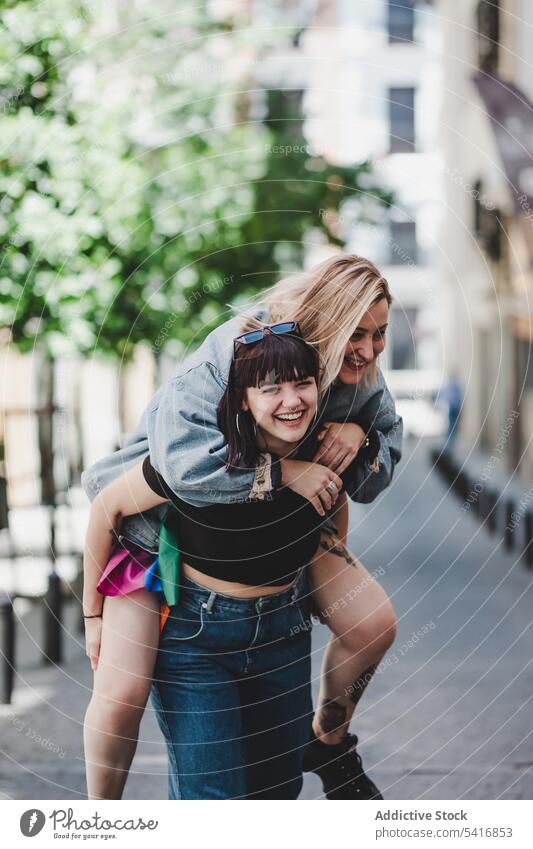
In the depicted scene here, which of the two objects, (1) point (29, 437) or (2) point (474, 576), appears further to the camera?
(1) point (29, 437)

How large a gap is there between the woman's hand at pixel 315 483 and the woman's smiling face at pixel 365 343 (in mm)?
238

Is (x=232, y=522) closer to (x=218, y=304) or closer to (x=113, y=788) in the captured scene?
(x=113, y=788)

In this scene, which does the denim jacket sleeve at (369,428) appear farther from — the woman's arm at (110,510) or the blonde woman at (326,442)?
the woman's arm at (110,510)

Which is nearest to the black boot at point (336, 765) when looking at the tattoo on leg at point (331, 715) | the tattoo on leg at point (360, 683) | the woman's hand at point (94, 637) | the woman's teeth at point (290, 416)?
the tattoo on leg at point (331, 715)

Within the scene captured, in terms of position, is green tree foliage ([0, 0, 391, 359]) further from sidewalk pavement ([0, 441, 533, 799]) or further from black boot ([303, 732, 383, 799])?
sidewalk pavement ([0, 441, 533, 799])

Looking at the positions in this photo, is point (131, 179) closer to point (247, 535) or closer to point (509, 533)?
point (247, 535)

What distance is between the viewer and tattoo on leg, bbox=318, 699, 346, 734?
304cm

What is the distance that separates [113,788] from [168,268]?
20.9ft

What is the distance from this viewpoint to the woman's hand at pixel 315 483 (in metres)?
2.53

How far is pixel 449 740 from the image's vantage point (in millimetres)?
5312

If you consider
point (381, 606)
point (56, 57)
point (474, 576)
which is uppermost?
point (56, 57)

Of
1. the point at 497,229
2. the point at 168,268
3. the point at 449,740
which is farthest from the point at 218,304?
the point at 497,229

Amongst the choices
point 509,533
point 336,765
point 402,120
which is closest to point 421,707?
point 336,765

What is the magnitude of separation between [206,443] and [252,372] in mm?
206
